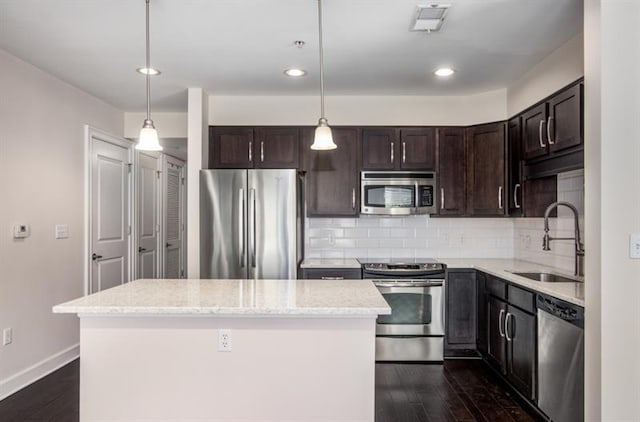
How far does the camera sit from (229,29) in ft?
8.83

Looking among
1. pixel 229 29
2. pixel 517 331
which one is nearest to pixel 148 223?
pixel 229 29

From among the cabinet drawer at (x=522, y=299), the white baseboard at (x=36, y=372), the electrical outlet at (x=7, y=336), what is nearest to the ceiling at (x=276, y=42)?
the cabinet drawer at (x=522, y=299)

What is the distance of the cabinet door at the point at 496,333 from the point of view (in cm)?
316

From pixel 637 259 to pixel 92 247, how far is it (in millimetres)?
4229

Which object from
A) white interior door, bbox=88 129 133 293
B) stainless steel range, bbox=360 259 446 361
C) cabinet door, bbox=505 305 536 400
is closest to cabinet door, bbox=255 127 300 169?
stainless steel range, bbox=360 259 446 361

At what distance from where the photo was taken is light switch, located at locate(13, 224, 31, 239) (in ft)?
10.3

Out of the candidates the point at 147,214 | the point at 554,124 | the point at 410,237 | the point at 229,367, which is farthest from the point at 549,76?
the point at 147,214

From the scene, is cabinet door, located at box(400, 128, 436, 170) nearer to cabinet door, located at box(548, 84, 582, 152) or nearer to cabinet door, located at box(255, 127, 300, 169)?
cabinet door, located at box(255, 127, 300, 169)

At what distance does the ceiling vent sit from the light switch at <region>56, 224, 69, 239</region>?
322 centimetres

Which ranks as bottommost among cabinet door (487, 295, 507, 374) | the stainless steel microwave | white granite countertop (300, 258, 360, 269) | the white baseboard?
the white baseboard

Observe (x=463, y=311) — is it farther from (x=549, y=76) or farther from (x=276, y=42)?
(x=276, y=42)

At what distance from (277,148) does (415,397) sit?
2.44m

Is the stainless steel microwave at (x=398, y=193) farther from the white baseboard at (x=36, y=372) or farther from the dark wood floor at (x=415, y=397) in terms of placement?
the white baseboard at (x=36, y=372)

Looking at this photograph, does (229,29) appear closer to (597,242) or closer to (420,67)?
(420,67)
